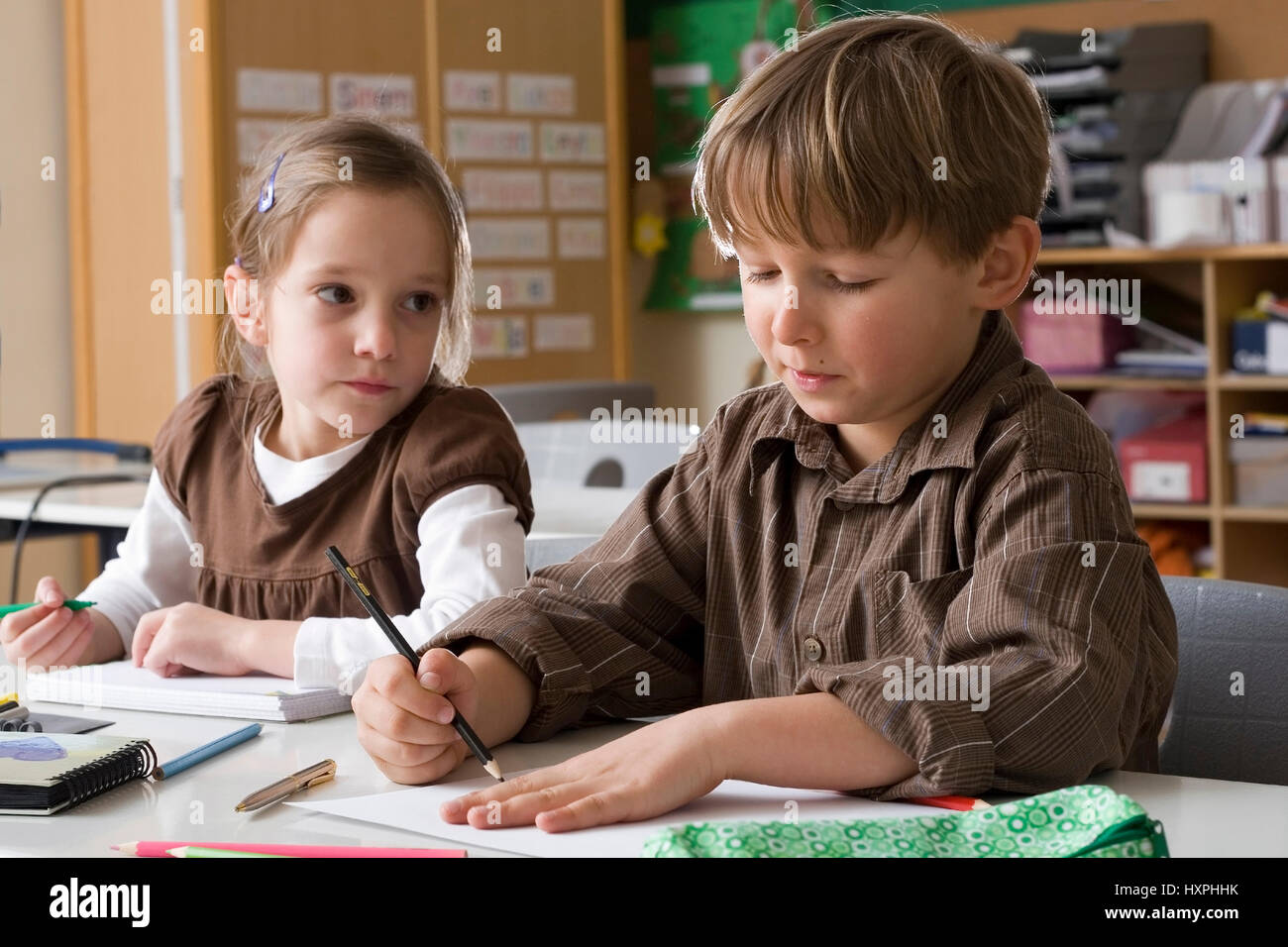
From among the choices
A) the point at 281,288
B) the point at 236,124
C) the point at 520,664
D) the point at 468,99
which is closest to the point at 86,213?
the point at 236,124

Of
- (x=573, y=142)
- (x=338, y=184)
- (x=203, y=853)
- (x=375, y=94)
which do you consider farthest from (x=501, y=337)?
(x=203, y=853)

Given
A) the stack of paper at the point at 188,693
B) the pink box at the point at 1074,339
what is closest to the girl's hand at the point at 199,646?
the stack of paper at the point at 188,693

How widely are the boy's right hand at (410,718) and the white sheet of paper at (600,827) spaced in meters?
0.02

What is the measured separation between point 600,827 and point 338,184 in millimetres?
730

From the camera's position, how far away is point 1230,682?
1102 millimetres

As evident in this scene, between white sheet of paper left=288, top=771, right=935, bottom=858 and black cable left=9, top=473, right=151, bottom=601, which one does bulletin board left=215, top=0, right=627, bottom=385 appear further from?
white sheet of paper left=288, top=771, right=935, bottom=858

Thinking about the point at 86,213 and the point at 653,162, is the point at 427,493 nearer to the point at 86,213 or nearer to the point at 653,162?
the point at 86,213

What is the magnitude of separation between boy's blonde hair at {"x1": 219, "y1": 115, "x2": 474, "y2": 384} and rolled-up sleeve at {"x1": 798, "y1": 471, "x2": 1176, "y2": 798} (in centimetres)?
60

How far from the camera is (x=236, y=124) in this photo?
358cm

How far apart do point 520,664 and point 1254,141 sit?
3092mm

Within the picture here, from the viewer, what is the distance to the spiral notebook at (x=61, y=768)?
806mm

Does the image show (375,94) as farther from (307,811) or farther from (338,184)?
(307,811)

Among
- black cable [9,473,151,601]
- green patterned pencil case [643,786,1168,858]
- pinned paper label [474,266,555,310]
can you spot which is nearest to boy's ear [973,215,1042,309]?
green patterned pencil case [643,786,1168,858]

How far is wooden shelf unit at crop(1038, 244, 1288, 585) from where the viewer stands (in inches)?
139
